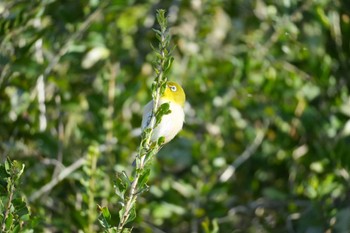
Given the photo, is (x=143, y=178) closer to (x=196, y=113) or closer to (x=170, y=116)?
(x=170, y=116)

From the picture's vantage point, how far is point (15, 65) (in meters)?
2.35

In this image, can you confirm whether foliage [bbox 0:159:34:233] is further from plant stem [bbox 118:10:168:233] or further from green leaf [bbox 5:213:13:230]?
plant stem [bbox 118:10:168:233]

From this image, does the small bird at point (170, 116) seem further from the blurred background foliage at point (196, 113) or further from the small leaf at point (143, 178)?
the blurred background foliage at point (196, 113)

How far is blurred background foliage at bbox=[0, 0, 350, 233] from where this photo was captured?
8.46 feet

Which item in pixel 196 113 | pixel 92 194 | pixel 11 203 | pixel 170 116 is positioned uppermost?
pixel 170 116

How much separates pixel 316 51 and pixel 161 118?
182 centimetres

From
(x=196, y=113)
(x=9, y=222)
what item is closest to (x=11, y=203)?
(x=9, y=222)

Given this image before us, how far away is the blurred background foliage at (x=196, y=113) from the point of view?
2578mm

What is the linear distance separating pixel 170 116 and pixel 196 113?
1.70m

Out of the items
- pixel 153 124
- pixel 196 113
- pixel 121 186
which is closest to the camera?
pixel 153 124

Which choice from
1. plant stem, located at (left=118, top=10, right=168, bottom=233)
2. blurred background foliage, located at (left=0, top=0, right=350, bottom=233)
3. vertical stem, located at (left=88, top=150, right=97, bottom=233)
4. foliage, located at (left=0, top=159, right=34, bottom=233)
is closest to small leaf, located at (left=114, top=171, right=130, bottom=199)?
plant stem, located at (left=118, top=10, right=168, bottom=233)

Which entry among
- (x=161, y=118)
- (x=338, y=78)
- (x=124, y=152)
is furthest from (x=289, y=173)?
(x=161, y=118)

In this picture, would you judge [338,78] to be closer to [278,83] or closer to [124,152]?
[278,83]

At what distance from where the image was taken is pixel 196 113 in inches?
122
